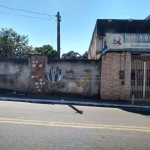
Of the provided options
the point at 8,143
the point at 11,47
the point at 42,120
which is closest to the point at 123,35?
Result: the point at 42,120

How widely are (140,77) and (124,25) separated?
1224 cm

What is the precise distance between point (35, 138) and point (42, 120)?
174 centimetres

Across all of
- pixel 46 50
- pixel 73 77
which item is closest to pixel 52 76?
pixel 73 77

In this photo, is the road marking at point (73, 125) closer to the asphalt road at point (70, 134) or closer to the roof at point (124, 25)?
the asphalt road at point (70, 134)

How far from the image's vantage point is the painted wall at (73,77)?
14000 millimetres

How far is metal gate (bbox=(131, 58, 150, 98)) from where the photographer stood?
1355 cm

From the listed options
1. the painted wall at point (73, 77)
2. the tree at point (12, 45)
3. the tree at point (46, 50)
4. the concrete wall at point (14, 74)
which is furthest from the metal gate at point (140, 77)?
the tree at point (46, 50)

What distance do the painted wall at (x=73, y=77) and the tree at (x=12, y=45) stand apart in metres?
20.6

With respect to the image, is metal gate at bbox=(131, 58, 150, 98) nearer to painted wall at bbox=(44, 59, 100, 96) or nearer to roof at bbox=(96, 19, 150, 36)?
painted wall at bbox=(44, 59, 100, 96)

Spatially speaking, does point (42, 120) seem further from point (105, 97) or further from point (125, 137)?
point (105, 97)

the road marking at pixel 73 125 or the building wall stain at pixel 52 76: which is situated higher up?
the building wall stain at pixel 52 76

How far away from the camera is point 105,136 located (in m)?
4.91

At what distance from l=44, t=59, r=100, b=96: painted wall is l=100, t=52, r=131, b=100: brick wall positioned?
30.2 inches

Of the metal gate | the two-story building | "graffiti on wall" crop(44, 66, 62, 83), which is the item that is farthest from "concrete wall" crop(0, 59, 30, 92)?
the metal gate
